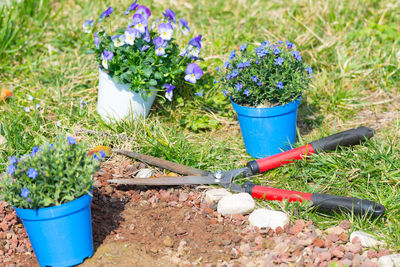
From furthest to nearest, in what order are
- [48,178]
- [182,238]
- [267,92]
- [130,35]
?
[130,35]
[267,92]
[182,238]
[48,178]

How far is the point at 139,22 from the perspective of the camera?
11.3 ft

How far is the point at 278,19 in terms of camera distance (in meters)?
4.99

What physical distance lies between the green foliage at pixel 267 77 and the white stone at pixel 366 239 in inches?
40.2

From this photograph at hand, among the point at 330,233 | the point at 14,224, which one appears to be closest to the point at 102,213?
the point at 14,224

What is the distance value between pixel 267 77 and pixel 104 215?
1.36 metres

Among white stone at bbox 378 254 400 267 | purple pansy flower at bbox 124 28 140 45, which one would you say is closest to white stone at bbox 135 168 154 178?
purple pansy flower at bbox 124 28 140 45

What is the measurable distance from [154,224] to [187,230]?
0.19m

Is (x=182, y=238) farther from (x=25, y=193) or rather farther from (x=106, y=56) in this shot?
(x=106, y=56)

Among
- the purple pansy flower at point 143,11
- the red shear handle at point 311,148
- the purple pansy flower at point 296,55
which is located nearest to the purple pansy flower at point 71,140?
the red shear handle at point 311,148

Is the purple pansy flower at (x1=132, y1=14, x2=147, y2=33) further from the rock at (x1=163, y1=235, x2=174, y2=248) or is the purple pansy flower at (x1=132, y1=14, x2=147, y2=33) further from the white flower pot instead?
the rock at (x1=163, y1=235, x2=174, y2=248)

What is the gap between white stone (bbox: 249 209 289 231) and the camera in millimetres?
2652

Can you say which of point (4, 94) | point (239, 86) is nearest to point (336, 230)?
point (239, 86)

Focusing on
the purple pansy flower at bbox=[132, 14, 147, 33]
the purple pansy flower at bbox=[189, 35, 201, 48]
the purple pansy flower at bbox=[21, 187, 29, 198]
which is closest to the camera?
the purple pansy flower at bbox=[21, 187, 29, 198]

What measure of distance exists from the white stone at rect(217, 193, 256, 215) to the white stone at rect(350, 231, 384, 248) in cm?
56
